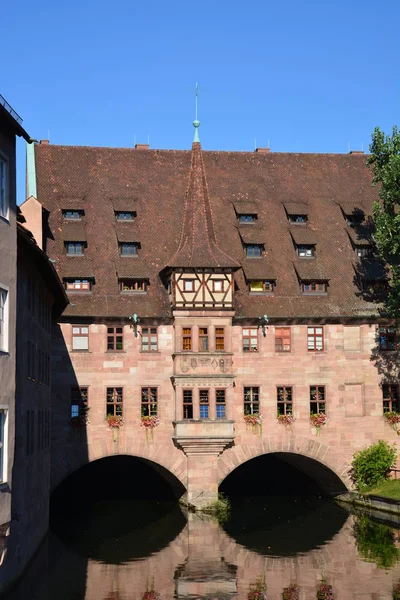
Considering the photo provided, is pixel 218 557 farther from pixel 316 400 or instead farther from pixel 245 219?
pixel 245 219

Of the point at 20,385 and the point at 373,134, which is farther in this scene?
the point at 373,134

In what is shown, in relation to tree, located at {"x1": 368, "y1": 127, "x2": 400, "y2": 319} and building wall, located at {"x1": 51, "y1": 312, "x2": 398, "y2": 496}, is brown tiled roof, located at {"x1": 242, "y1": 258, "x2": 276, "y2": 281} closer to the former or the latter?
building wall, located at {"x1": 51, "y1": 312, "x2": 398, "y2": 496}

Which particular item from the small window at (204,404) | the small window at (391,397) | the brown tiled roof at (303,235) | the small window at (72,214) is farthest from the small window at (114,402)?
the small window at (391,397)

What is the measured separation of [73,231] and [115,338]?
5.93 m

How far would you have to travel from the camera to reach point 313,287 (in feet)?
169

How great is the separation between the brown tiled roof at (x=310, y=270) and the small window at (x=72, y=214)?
36.1 feet

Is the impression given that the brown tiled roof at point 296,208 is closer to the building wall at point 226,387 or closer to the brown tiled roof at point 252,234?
the brown tiled roof at point 252,234

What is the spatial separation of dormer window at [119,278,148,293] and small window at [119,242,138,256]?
1.89 meters

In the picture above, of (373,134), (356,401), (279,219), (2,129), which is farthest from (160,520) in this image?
(2,129)

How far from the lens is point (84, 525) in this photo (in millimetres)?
45125

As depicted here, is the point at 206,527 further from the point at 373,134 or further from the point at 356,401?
the point at 373,134

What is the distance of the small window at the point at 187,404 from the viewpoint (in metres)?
48.5

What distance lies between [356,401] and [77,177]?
715 inches

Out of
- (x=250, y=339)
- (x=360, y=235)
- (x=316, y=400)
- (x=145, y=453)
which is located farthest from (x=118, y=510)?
(x=360, y=235)
